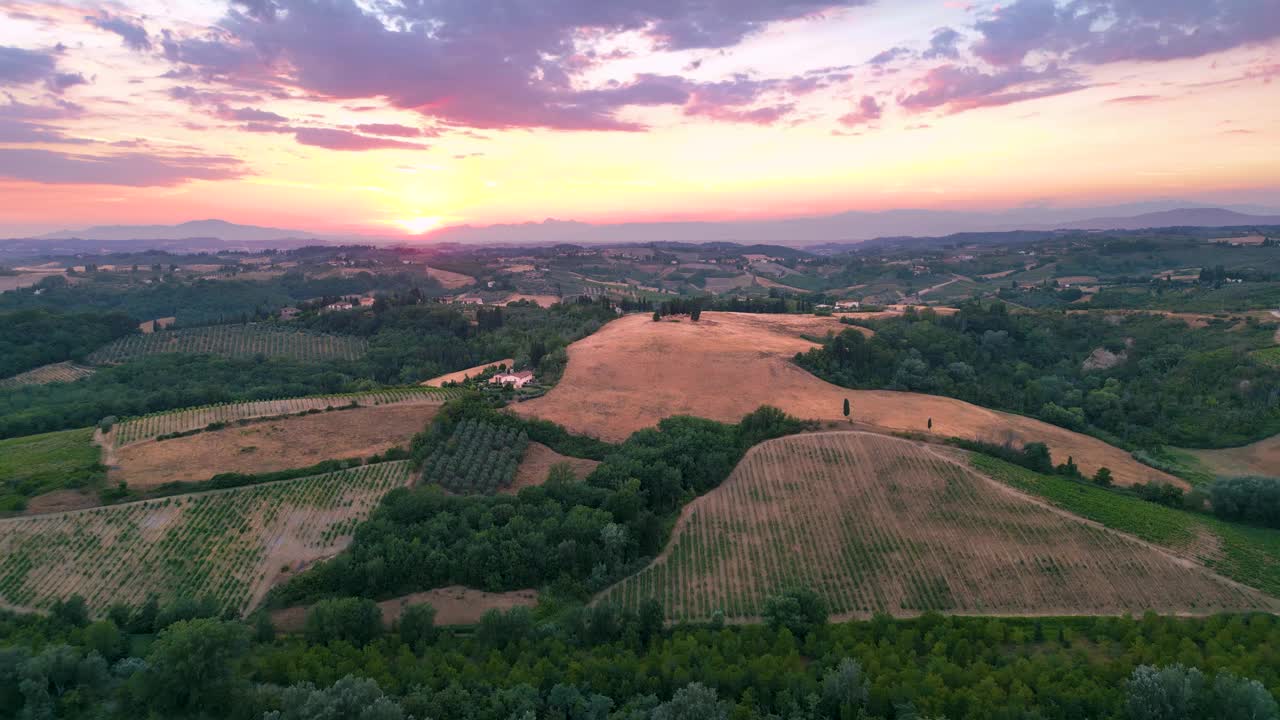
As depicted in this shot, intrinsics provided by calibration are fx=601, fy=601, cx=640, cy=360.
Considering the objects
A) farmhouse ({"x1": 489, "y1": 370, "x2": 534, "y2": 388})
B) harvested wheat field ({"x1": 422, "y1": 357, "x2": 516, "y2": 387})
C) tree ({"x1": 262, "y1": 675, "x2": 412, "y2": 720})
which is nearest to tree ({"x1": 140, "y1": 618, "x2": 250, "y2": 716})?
tree ({"x1": 262, "y1": 675, "x2": 412, "y2": 720})

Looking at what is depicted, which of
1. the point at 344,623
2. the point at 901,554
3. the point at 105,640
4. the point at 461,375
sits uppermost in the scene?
the point at 461,375

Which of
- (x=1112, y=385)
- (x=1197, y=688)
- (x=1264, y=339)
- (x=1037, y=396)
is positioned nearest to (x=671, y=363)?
(x=1037, y=396)

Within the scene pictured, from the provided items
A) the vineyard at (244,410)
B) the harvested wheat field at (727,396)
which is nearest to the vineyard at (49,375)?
the vineyard at (244,410)

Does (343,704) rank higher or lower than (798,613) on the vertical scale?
higher

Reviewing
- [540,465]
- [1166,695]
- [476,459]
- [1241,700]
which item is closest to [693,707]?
[1166,695]

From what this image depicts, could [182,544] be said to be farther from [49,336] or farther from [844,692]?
[49,336]

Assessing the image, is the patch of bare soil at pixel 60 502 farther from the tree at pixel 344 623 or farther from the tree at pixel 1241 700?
the tree at pixel 1241 700

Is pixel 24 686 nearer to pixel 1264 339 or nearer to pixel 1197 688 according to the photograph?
pixel 1197 688
